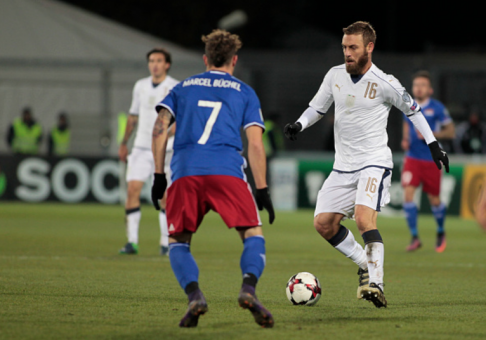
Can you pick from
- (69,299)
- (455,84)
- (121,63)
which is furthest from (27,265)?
(455,84)

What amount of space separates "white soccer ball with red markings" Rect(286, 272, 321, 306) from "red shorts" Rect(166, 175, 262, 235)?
125cm

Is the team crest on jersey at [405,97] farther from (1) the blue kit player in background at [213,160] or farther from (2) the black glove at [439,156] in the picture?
(1) the blue kit player in background at [213,160]

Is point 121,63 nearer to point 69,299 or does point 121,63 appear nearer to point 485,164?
point 485,164

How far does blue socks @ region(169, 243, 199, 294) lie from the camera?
5.58 m

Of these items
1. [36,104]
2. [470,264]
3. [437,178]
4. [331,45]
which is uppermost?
[331,45]

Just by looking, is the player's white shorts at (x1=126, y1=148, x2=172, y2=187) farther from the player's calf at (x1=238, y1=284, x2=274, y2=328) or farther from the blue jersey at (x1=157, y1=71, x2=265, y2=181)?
the player's calf at (x1=238, y1=284, x2=274, y2=328)

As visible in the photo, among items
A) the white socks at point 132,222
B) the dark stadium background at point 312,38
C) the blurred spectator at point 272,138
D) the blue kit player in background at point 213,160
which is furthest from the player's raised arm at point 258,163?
the dark stadium background at point 312,38

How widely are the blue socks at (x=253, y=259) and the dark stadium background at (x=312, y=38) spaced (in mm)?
16357

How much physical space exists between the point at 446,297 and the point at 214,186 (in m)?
2.78

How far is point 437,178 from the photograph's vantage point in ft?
39.7

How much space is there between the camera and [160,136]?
579 centimetres

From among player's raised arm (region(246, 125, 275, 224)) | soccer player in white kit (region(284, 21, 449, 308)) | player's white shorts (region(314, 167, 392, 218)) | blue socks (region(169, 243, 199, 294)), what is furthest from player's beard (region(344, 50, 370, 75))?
blue socks (region(169, 243, 199, 294))

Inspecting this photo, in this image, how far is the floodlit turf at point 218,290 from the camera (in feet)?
18.1

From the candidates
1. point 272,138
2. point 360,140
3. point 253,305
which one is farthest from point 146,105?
point 272,138
